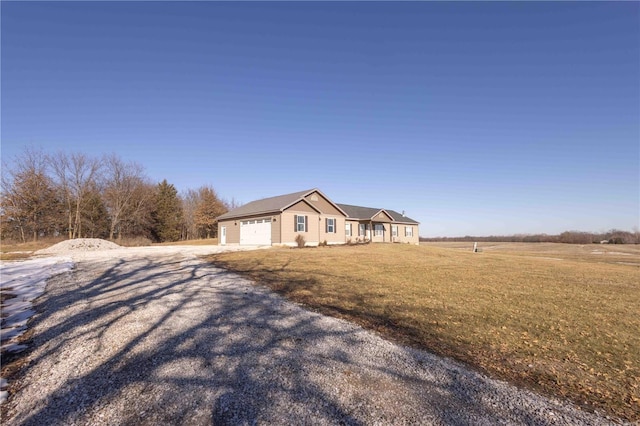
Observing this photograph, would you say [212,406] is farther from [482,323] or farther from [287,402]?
[482,323]

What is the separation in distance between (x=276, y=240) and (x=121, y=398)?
2113cm

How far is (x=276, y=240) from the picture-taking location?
24.2m

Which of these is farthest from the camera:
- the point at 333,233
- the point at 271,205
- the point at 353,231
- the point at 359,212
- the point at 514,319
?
the point at 359,212

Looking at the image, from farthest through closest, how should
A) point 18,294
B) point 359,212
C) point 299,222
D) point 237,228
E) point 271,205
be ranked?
point 359,212 → point 237,228 → point 271,205 → point 299,222 → point 18,294

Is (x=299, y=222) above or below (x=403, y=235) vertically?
above

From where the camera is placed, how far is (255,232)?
26.3 m

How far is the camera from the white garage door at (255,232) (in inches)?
992

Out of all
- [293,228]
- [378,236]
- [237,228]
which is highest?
[237,228]

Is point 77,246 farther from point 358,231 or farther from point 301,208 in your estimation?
point 358,231

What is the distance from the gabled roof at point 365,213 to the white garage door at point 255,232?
9.95m

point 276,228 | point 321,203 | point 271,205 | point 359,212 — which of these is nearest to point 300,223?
point 276,228

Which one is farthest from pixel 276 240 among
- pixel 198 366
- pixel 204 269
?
pixel 198 366

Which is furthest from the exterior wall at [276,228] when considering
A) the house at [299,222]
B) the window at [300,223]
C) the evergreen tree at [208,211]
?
the evergreen tree at [208,211]

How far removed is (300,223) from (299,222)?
0.13m
